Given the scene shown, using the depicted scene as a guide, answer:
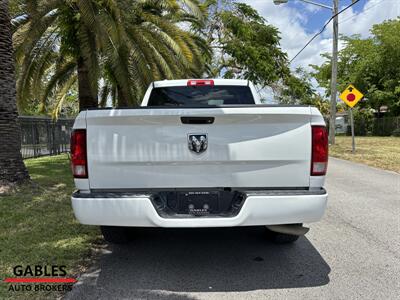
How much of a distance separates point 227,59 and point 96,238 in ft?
73.9

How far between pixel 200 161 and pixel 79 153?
1.12 m

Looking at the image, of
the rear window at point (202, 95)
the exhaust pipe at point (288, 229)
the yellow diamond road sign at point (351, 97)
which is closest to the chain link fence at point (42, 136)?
the rear window at point (202, 95)

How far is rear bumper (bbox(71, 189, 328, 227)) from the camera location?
3.49 meters

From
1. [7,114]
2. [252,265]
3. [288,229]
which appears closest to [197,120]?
[288,229]

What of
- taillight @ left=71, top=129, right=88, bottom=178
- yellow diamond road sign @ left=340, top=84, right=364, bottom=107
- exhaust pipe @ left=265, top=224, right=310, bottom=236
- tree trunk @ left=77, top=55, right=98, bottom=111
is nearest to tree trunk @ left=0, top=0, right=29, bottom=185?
tree trunk @ left=77, top=55, right=98, bottom=111

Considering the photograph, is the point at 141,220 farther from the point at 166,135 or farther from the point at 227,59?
the point at 227,59

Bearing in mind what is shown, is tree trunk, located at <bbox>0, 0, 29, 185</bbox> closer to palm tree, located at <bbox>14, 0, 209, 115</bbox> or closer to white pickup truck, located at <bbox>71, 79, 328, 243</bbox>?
palm tree, located at <bbox>14, 0, 209, 115</bbox>

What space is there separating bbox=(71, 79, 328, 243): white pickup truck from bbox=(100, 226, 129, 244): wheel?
96cm

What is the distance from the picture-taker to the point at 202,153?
11.6 feet

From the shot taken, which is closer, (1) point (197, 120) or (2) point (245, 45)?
(1) point (197, 120)

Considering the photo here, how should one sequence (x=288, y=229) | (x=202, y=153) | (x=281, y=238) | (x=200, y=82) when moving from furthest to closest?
(x=200, y=82), (x=281, y=238), (x=288, y=229), (x=202, y=153)

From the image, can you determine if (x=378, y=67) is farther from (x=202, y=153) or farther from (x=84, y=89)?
(x=202, y=153)

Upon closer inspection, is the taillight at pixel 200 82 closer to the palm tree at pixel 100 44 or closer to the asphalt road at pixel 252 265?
the asphalt road at pixel 252 265

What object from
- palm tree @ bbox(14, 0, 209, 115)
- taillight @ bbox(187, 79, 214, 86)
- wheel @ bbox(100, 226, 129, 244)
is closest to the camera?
wheel @ bbox(100, 226, 129, 244)
